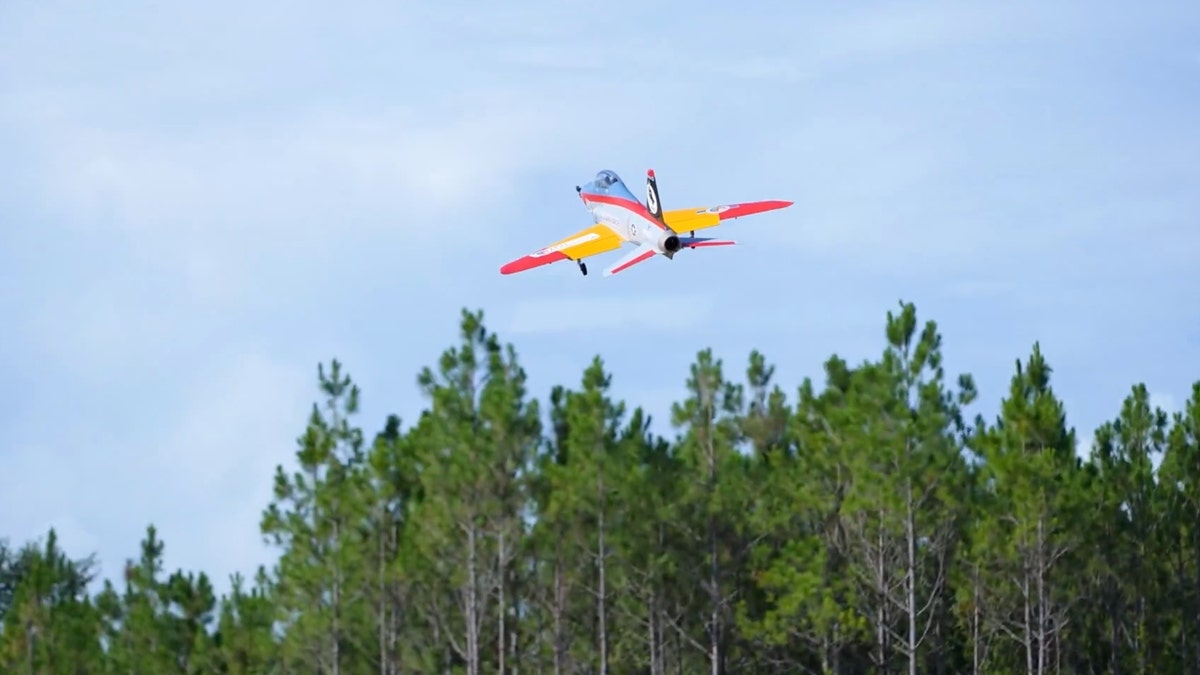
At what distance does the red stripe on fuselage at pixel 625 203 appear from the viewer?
183 feet

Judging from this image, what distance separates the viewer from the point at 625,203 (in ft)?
194

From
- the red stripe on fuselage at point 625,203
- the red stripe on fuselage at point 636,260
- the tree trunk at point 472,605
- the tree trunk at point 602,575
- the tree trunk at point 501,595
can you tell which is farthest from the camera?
the tree trunk at point 472,605

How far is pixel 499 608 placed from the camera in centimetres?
6038

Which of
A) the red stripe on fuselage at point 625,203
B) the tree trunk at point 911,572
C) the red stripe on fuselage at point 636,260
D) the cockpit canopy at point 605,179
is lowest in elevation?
the tree trunk at point 911,572

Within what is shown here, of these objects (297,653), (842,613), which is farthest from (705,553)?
(297,653)

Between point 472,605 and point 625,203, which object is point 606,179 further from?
point 472,605

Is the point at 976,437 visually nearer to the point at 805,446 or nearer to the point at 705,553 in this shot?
the point at 805,446

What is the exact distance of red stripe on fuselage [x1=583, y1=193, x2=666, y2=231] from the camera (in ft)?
183

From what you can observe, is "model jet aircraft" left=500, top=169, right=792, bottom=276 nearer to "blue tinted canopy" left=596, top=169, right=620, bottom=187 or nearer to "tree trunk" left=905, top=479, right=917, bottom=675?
"blue tinted canopy" left=596, top=169, right=620, bottom=187

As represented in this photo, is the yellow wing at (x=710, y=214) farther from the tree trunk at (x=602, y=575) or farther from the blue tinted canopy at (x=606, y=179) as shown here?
the tree trunk at (x=602, y=575)

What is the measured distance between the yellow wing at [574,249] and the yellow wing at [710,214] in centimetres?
168

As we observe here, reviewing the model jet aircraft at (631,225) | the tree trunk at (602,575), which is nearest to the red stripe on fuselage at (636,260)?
the model jet aircraft at (631,225)

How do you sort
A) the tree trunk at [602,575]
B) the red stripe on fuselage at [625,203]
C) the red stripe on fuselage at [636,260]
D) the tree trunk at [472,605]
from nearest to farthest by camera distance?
the red stripe on fuselage at [636,260] → the red stripe on fuselage at [625,203] → the tree trunk at [602,575] → the tree trunk at [472,605]

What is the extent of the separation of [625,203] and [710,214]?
2.68 metres
